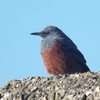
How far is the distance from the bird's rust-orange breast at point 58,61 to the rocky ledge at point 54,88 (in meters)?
4.74

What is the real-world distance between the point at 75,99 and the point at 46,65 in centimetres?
680

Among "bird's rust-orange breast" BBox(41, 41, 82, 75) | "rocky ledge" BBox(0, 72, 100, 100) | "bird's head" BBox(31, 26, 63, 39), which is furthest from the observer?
"bird's head" BBox(31, 26, 63, 39)

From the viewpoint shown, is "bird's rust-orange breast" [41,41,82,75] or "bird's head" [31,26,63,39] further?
"bird's head" [31,26,63,39]

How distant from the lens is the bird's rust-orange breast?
1450 centimetres

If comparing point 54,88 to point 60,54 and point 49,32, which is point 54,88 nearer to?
point 60,54

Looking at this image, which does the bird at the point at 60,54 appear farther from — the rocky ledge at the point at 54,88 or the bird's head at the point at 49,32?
the rocky ledge at the point at 54,88

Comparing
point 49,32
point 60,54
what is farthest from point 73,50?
point 49,32

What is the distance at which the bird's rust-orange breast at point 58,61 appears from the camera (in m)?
14.5

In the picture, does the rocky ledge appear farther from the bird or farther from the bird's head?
the bird's head

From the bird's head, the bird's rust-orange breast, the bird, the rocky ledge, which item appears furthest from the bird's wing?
the rocky ledge

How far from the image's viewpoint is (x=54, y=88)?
8.77 meters

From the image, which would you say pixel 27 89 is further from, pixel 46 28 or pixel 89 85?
pixel 46 28

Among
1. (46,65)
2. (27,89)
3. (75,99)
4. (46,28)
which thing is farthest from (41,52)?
(75,99)

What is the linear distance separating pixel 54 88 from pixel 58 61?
19.0 ft
